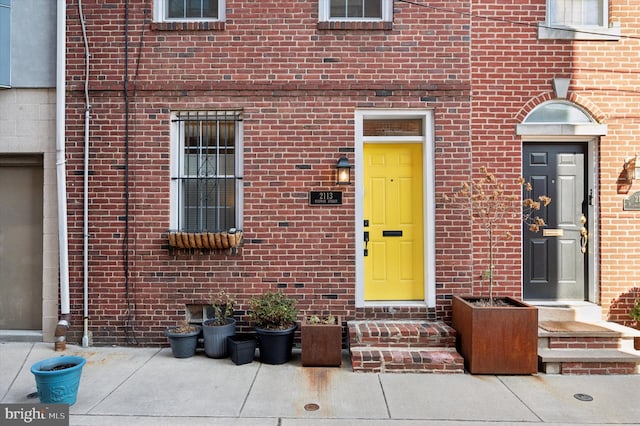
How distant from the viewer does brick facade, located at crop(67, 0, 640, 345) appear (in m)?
5.45

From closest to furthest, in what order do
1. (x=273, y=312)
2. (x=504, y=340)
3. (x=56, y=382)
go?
(x=56, y=382) → (x=504, y=340) → (x=273, y=312)

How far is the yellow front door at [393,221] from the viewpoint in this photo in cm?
566

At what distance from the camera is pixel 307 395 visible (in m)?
4.09

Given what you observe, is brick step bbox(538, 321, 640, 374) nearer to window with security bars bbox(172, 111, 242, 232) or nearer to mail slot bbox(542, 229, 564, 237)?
mail slot bbox(542, 229, 564, 237)

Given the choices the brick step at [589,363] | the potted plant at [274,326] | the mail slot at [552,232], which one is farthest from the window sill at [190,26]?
the brick step at [589,363]

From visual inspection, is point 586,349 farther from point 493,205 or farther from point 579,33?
point 579,33

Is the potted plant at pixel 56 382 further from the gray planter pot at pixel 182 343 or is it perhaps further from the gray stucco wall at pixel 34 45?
the gray stucco wall at pixel 34 45

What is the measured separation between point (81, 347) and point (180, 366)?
149 centimetres

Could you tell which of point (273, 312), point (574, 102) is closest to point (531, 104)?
point (574, 102)

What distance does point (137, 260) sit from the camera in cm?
547

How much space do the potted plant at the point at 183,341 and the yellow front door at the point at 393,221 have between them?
86.0 inches

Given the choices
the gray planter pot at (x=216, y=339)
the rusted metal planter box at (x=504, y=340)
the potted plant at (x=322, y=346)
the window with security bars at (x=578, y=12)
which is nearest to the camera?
the rusted metal planter box at (x=504, y=340)

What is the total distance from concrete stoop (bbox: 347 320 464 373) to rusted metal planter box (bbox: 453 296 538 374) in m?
0.25

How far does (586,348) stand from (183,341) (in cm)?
453
